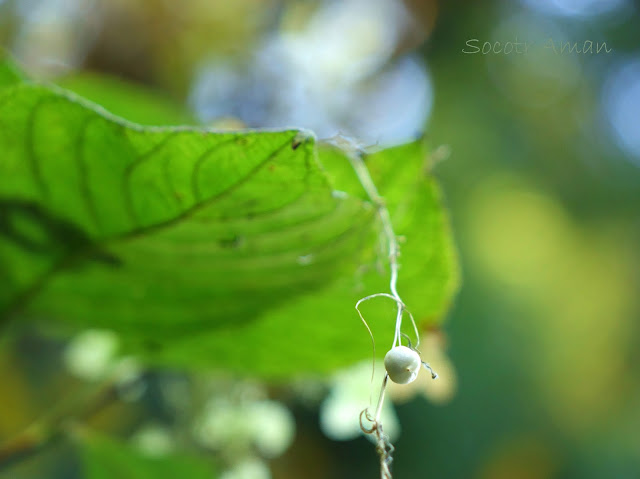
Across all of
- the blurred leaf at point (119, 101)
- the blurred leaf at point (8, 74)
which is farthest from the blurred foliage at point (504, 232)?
the blurred leaf at point (8, 74)

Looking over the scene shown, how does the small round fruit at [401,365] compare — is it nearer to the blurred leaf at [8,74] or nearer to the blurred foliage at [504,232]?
the blurred leaf at [8,74]

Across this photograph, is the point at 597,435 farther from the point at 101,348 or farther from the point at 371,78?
the point at 101,348

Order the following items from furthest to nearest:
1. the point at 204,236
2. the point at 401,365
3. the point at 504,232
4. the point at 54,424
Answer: the point at 504,232, the point at 54,424, the point at 204,236, the point at 401,365

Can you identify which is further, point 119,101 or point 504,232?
point 504,232

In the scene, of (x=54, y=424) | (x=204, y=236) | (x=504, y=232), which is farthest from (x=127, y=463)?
(x=504, y=232)

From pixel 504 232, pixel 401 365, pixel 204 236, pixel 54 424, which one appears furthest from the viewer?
pixel 504 232

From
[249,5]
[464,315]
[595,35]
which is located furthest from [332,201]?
[595,35]

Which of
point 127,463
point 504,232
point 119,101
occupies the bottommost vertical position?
point 504,232

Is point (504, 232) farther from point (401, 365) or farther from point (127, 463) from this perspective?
point (401, 365)
